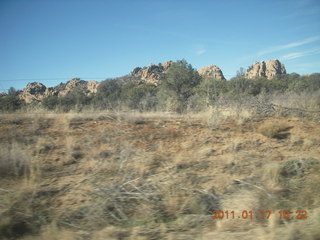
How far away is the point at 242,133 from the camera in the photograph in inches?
299

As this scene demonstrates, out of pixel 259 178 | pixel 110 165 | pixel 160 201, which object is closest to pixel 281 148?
pixel 259 178

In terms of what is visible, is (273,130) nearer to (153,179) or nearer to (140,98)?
(153,179)

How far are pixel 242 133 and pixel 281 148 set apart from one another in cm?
132

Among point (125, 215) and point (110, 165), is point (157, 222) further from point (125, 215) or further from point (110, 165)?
point (110, 165)

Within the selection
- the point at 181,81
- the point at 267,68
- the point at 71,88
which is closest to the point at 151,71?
the point at 71,88

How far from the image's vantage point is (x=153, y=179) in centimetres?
480

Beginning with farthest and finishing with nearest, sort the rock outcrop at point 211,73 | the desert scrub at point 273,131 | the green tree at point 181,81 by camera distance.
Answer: the green tree at point 181,81 → the rock outcrop at point 211,73 → the desert scrub at point 273,131

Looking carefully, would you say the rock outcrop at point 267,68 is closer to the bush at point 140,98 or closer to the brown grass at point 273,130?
the bush at point 140,98

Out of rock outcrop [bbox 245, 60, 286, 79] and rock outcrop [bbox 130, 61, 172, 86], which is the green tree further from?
rock outcrop [bbox 245, 60, 286, 79]

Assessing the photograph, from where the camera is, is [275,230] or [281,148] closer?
[275,230]
